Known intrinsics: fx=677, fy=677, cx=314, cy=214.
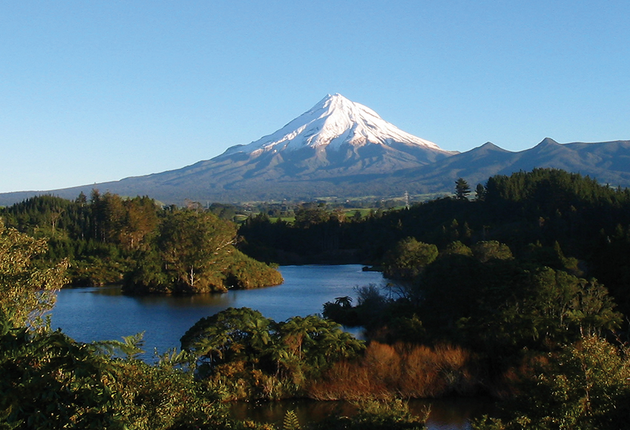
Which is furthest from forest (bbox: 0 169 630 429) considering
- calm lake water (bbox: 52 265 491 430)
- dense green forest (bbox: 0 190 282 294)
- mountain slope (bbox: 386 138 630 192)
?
mountain slope (bbox: 386 138 630 192)

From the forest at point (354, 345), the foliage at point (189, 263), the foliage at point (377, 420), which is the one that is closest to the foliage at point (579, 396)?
the forest at point (354, 345)

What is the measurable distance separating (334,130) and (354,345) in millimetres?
160717

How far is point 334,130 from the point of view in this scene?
174 meters

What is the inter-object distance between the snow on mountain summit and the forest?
134 meters

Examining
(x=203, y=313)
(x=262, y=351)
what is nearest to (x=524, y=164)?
(x=203, y=313)

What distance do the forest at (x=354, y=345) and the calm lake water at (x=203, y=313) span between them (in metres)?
0.60

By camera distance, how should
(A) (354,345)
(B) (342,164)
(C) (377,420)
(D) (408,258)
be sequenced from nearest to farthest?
1. (C) (377,420)
2. (A) (354,345)
3. (D) (408,258)
4. (B) (342,164)

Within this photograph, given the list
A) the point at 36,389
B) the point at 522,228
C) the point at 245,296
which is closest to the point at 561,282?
the point at 36,389

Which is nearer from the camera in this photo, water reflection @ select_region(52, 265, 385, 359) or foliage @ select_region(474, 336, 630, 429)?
foliage @ select_region(474, 336, 630, 429)

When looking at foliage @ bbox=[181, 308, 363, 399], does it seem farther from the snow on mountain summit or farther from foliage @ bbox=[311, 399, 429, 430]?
the snow on mountain summit

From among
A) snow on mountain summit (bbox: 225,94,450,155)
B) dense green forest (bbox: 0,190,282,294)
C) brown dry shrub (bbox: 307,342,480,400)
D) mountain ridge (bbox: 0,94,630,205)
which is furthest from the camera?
snow on mountain summit (bbox: 225,94,450,155)

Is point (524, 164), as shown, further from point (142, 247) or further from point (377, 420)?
point (377, 420)

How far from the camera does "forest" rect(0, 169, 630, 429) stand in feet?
18.4

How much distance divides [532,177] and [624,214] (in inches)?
536
